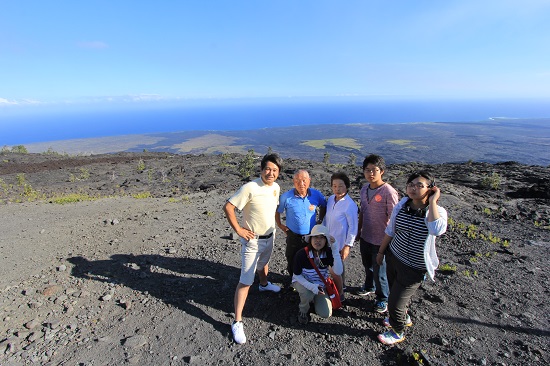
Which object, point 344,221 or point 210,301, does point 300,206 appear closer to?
point 344,221

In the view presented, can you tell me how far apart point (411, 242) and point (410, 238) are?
1.7 inches

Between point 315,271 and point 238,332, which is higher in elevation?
point 315,271

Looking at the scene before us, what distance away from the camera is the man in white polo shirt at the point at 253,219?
345 cm

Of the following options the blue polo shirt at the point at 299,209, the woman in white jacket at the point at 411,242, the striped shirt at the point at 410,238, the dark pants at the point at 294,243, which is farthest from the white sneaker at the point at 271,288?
the striped shirt at the point at 410,238

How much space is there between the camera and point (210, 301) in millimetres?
4293

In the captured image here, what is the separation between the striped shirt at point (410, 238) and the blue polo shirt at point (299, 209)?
107 centimetres

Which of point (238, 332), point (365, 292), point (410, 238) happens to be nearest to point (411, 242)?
point (410, 238)

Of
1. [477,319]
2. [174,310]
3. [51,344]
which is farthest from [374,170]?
[51,344]

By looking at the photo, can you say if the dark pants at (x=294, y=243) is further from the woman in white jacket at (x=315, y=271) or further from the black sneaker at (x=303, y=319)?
the black sneaker at (x=303, y=319)

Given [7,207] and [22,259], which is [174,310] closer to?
[22,259]

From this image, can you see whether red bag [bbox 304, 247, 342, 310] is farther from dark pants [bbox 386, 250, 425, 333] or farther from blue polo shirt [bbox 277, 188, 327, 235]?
dark pants [bbox 386, 250, 425, 333]

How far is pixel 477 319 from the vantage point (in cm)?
389

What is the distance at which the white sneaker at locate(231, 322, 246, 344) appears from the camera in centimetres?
345

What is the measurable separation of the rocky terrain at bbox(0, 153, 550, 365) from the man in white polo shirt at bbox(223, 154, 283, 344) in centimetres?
52
